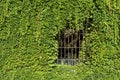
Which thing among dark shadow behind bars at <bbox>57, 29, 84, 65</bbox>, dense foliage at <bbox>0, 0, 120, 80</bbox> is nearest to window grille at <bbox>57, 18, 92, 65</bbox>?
dark shadow behind bars at <bbox>57, 29, 84, 65</bbox>

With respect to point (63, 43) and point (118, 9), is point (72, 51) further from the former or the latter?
point (118, 9)

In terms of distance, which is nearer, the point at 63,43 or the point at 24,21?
the point at 24,21

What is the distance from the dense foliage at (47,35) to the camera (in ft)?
21.9

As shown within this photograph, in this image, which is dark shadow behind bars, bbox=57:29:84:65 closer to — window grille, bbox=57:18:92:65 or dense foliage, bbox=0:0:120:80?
window grille, bbox=57:18:92:65

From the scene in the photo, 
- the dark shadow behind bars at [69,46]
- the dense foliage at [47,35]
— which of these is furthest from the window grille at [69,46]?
the dense foliage at [47,35]

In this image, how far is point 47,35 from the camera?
6789 mm

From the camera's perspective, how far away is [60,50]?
24.0 ft

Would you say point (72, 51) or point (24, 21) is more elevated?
point (24, 21)

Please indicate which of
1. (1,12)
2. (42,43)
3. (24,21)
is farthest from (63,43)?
(1,12)

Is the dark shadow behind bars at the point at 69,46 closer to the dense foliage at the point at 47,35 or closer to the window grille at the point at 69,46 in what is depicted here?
the window grille at the point at 69,46

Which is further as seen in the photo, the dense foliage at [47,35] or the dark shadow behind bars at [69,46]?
the dark shadow behind bars at [69,46]

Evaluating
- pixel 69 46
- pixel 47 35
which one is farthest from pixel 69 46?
pixel 47 35

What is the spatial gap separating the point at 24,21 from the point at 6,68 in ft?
4.05

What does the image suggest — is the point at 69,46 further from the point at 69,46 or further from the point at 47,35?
the point at 47,35
